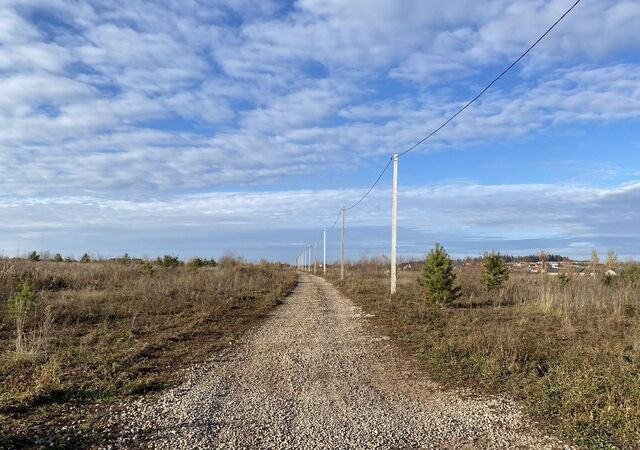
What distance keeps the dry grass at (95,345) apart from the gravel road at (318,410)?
592mm

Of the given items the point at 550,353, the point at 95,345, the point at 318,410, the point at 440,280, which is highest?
the point at 440,280

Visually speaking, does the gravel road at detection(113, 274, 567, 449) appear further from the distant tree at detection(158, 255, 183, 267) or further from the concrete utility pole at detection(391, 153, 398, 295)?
the distant tree at detection(158, 255, 183, 267)

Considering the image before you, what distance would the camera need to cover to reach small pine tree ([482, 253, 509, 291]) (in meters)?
20.3

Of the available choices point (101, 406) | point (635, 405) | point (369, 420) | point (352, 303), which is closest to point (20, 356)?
point (101, 406)

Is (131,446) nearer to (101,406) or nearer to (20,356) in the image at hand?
(101,406)

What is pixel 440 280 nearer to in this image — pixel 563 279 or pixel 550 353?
pixel 550 353

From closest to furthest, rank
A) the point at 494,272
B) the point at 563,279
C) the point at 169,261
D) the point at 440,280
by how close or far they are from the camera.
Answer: the point at 440,280
the point at 494,272
the point at 563,279
the point at 169,261

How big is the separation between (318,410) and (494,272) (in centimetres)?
1646

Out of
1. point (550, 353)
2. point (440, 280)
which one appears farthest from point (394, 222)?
point (550, 353)

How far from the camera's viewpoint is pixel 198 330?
11.0 meters

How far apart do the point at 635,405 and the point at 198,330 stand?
839 cm

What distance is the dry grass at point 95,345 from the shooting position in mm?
5309

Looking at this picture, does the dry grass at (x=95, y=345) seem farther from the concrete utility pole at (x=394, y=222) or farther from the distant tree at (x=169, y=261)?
the distant tree at (x=169, y=261)

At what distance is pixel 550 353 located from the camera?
8180 millimetres
